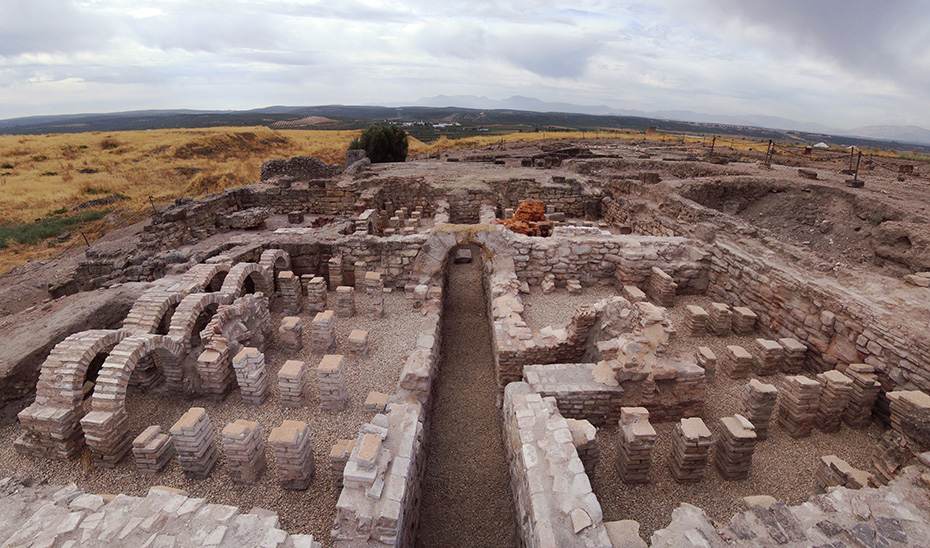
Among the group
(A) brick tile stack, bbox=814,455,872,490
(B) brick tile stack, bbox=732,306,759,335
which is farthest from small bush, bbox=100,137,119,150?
(A) brick tile stack, bbox=814,455,872,490

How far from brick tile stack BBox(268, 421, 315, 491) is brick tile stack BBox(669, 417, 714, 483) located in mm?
4918

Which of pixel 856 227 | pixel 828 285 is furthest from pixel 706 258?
pixel 856 227

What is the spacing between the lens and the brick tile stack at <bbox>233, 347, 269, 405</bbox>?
6.53 m

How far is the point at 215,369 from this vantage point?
22.1 feet

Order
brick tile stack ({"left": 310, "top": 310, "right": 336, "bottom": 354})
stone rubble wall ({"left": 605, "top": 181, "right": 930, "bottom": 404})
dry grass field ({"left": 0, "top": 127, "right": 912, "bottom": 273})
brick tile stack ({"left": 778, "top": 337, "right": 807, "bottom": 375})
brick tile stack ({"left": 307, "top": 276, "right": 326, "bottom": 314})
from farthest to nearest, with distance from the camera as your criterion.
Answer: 1. dry grass field ({"left": 0, "top": 127, "right": 912, "bottom": 273})
2. brick tile stack ({"left": 307, "top": 276, "right": 326, "bottom": 314})
3. brick tile stack ({"left": 310, "top": 310, "right": 336, "bottom": 354})
4. brick tile stack ({"left": 778, "top": 337, "right": 807, "bottom": 375})
5. stone rubble wall ({"left": 605, "top": 181, "right": 930, "bottom": 404})

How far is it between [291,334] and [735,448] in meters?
7.70

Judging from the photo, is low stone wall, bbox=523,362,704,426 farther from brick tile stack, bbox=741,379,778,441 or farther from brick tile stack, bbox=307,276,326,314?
brick tile stack, bbox=307,276,326,314

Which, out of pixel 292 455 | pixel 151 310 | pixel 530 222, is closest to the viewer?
pixel 292 455

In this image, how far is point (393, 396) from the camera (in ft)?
21.7

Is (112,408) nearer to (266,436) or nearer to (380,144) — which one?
(266,436)

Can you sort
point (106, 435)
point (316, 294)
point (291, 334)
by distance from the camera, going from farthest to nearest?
1. point (316, 294)
2. point (291, 334)
3. point (106, 435)

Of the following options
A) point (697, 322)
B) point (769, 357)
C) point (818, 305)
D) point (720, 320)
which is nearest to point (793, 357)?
point (769, 357)

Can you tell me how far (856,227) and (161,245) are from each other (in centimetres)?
2154

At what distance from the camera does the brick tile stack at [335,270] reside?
447 inches
